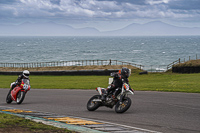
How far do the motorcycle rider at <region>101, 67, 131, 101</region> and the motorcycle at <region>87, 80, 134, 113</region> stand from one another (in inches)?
4.4

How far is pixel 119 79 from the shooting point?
36.8 ft

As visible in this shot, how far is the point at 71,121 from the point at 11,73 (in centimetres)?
4173

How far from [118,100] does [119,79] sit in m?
0.74

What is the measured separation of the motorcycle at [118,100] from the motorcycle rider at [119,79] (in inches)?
4.4

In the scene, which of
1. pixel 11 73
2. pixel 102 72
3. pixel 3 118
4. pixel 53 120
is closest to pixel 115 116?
pixel 53 120

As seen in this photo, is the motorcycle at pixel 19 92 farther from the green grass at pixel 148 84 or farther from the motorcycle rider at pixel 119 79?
the green grass at pixel 148 84

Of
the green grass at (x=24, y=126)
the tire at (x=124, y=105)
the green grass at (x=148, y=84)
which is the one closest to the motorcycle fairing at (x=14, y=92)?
the green grass at (x=24, y=126)

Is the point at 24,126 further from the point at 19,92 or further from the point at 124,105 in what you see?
the point at 19,92

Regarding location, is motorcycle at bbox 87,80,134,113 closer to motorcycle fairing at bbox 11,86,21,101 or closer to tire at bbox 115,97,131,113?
tire at bbox 115,97,131,113

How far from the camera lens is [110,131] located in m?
7.93

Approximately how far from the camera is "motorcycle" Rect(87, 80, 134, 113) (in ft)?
35.1

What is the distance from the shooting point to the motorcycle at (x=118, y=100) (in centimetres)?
1070

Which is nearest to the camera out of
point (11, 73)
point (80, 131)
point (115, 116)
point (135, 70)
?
point (80, 131)

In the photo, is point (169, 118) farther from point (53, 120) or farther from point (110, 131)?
point (53, 120)
